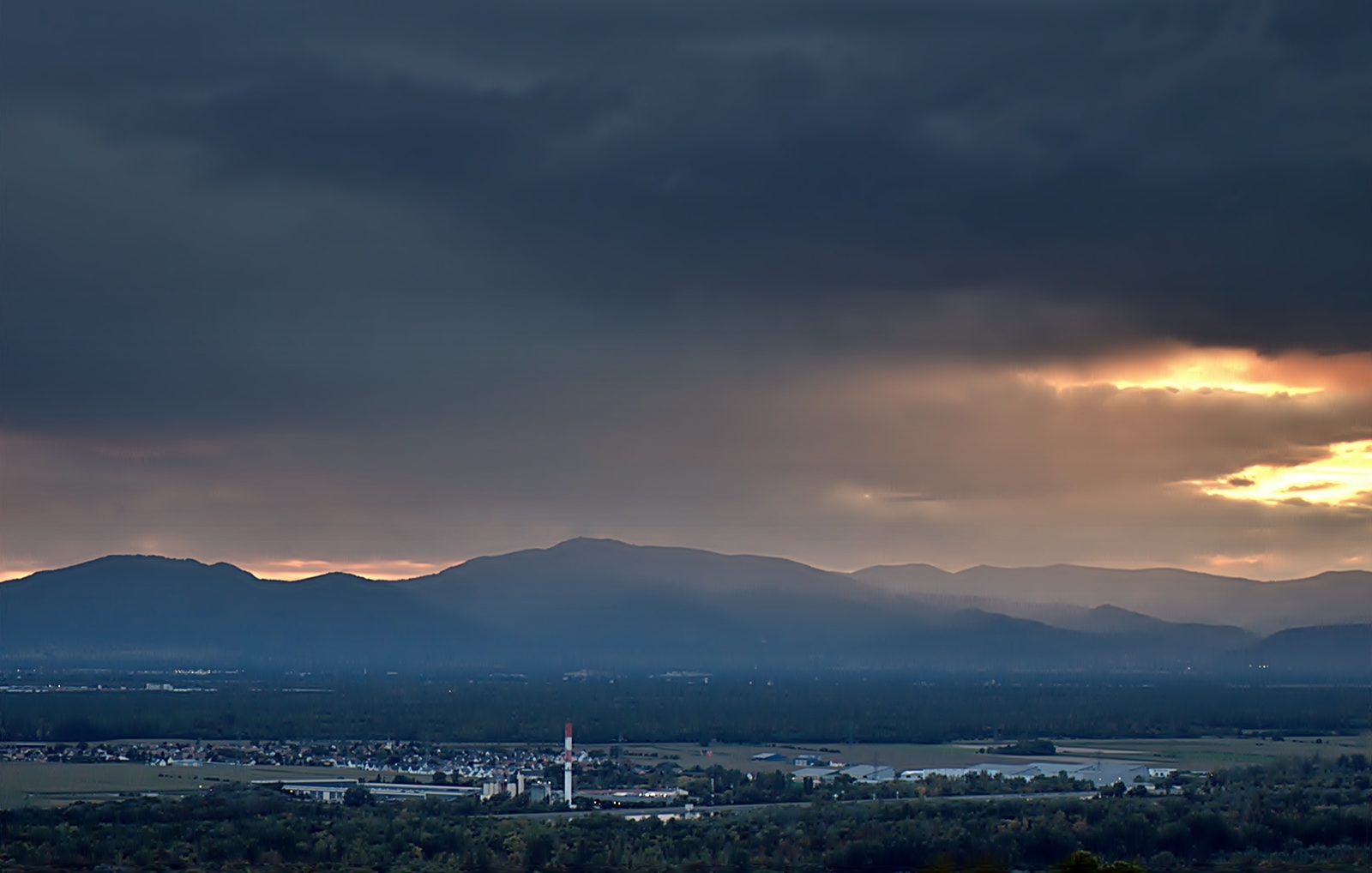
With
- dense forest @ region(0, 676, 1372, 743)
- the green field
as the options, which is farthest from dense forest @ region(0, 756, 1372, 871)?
dense forest @ region(0, 676, 1372, 743)

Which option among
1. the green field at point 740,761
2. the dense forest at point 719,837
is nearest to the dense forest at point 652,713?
the green field at point 740,761

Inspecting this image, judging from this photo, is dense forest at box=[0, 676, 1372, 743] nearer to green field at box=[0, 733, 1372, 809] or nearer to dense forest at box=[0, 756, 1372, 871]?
green field at box=[0, 733, 1372, 809]

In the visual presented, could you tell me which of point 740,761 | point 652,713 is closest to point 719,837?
point 740,761

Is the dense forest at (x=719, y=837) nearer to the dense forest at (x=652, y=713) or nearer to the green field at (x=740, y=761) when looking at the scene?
the green field at (x=740, y=761)

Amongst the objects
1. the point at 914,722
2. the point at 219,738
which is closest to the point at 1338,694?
the point at 914,722

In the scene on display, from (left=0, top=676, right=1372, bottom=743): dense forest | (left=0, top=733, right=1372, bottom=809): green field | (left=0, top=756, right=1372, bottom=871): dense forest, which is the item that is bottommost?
(left=0, top=756, right=1372, bottom=871): dense forest

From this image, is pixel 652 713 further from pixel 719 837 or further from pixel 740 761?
pixel 719 837

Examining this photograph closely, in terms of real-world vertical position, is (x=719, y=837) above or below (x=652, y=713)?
below
